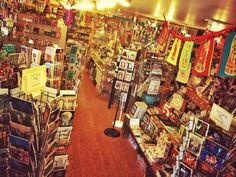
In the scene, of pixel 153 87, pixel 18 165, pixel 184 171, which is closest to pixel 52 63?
pixel 18 165

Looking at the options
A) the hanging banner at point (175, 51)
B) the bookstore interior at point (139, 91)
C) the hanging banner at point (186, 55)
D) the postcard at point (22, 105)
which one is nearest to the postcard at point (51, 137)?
the bookstore interior at point (139, 91)

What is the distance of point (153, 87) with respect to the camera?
22.6 ft

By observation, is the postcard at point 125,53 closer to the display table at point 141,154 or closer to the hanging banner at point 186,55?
the display table at point 141,154

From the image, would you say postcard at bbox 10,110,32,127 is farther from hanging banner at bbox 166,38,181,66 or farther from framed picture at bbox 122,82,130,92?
framed picture at bbox 122,82,130,92

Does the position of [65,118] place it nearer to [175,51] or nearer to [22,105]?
[22,105]

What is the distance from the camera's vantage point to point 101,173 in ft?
15.6

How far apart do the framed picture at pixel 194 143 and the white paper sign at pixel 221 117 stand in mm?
300

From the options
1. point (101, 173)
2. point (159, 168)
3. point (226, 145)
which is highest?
point (226, 145)

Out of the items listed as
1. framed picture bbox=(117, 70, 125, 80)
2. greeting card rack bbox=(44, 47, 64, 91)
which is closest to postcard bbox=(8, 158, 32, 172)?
greeting card rack bbox=(44, 47, 64, 91)

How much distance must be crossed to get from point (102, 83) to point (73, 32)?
480 cm

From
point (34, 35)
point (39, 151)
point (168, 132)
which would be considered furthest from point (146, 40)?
point (39, 151)

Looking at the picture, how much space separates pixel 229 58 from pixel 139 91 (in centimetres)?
464

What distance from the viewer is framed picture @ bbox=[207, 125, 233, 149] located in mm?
2697

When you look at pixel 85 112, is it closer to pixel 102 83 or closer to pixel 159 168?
pixel 102 83
